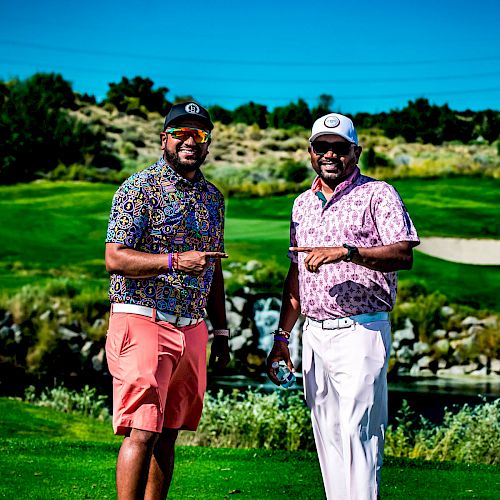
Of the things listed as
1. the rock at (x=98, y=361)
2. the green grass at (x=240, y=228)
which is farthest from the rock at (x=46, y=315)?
the green grass at (x=240, y=228)

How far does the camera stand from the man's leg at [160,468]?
3.61 metres

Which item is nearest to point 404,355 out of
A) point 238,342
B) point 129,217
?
point 238,342

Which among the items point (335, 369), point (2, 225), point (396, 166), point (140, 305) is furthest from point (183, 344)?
point (396, 166)

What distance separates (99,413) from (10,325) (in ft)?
13.3

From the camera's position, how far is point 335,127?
369 centimetres

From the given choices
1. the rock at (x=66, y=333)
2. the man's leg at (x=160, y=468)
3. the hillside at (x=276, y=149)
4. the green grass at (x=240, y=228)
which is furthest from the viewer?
the hillside at (x=276, y=149)

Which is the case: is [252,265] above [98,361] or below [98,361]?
above

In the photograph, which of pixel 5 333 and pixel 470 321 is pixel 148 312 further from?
pixel 470 321

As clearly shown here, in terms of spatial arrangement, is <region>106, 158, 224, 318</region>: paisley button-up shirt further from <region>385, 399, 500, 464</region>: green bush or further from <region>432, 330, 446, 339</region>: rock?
<region>432, 330, 446, 339</region>: rock

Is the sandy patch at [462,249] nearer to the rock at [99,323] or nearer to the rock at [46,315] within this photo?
the rock at [99,323]

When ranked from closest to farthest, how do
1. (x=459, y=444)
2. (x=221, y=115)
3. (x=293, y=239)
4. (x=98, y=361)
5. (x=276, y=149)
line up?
(x=293, y=239), (x=459, y=444), (x=98, y=361), (x=276, y=149), (x=221, y=115)

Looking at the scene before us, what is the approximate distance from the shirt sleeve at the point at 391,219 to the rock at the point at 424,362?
11074mm

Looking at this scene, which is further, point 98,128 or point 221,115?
point 221,115

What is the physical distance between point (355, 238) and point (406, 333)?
1119 cm
